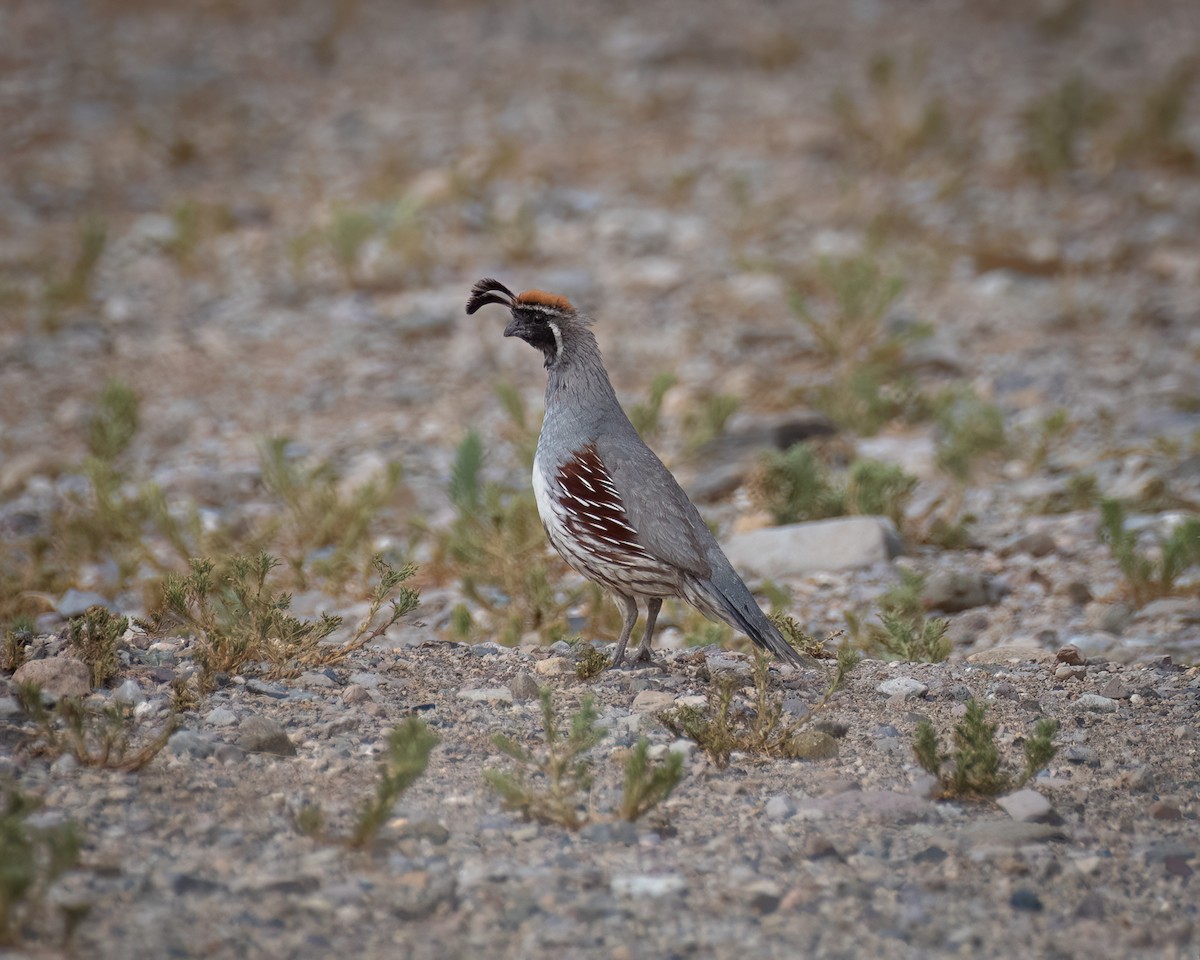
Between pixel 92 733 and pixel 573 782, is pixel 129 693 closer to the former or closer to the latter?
pixel 92 733

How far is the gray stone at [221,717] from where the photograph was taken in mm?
4027

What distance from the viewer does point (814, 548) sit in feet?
20.5

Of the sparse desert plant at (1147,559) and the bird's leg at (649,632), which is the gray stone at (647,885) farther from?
the sparse desert plant at (1147,559)

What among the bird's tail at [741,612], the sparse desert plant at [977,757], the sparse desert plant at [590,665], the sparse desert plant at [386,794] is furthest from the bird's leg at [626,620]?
the sparse desert plant at [386,794]

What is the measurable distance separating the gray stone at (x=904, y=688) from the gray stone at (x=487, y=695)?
113 cm

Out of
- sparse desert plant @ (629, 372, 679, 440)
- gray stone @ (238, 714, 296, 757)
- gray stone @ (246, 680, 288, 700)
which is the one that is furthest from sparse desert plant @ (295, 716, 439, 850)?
sparse desert plant @ (629, 372, 679, 440)

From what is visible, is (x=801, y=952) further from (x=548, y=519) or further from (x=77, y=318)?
(x=77, y=318)

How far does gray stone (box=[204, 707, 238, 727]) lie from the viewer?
13.2ft

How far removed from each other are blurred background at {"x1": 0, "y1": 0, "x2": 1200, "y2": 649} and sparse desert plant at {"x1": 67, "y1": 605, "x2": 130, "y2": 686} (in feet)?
4.31

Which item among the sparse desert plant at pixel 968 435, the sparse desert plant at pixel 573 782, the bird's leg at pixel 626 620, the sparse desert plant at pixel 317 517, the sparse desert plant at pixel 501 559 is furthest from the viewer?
the sparse desert plant at pixel 968 435

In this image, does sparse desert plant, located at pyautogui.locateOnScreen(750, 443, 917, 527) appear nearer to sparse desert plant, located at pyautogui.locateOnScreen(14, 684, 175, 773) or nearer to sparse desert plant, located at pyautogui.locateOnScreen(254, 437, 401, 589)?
sparse desert plant, located at pyautogui.locateOnScreen(254, 437, 401, 589)

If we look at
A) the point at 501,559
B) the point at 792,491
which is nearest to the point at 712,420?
the point at 792,491

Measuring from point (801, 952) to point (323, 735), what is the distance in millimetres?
1515

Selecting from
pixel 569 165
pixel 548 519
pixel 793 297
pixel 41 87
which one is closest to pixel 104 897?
pixel 548 519
